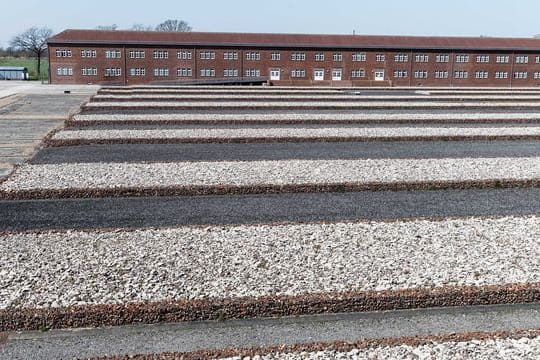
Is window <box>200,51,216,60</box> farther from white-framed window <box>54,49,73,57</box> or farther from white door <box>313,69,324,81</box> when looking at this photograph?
white-framed window <box>54,49,73,57</box>

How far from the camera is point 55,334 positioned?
22.1ft

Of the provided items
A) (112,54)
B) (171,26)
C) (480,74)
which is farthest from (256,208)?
(171,26)

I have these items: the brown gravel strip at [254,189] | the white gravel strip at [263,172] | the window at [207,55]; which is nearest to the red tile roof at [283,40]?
the window at [207,55]

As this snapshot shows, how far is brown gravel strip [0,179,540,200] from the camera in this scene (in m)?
12.6

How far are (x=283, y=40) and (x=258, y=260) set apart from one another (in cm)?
5703

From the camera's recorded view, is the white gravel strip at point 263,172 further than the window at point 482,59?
No

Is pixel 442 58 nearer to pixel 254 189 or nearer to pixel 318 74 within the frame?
pixel 318 74

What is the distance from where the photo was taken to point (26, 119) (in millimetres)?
27031

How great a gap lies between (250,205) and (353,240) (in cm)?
305

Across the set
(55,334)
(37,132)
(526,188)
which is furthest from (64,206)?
(37,132)

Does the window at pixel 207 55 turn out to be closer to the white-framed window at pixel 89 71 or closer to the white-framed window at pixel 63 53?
the white-framed window at pixel 89 71

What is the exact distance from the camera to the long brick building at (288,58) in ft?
201

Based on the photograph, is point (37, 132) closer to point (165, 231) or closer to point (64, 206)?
point (64, 206)

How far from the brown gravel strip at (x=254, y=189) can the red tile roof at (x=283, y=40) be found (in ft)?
165
